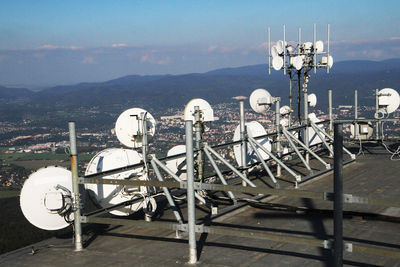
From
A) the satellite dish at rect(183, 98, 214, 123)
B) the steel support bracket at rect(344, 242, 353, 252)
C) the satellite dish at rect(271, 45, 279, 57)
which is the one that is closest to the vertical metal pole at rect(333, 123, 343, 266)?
the steel support bracket at rect(344, 242, 353, 252)

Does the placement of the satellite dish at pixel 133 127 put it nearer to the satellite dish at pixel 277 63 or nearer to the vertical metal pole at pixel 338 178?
the vertical metal pole at pixel 338 178

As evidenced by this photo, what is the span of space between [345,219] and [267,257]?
Answer: 3.01 meters

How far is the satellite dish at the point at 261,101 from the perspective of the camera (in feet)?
60.5

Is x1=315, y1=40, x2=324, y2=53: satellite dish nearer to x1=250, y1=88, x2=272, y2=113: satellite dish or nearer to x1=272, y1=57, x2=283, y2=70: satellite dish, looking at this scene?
x1=272, y1=57, x2=283, y2=70: satellite dish

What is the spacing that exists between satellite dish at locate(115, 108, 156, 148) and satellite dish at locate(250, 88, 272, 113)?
7.10 m

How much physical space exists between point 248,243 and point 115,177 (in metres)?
3.52

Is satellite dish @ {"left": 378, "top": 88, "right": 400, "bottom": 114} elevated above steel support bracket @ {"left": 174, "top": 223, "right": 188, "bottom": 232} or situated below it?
above

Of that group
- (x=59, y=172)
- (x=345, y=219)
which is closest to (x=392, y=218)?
(x=345, y=219)

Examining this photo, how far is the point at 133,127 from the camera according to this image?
12.2 m

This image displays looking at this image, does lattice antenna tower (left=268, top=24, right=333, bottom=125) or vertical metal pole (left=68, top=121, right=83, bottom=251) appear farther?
lattice antenna tower (left=268, top=24, right=333, bottom=125)

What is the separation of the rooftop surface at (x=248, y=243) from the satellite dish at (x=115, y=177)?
608 millimetres

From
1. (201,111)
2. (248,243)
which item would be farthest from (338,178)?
(201,111)

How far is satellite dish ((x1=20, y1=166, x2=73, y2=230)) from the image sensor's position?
31.6ft

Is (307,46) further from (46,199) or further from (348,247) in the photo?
(348,247)
